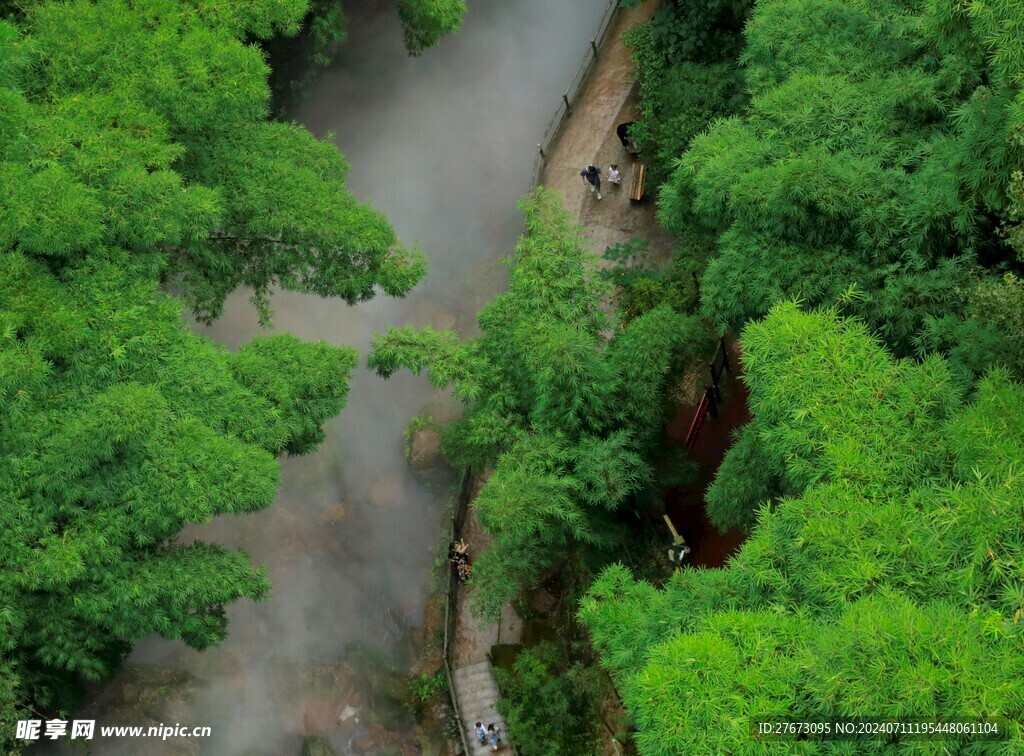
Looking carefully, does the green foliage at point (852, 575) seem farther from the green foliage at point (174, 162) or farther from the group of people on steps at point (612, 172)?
the group of people on steps at point (612, 172)

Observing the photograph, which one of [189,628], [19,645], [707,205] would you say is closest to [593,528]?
[707,205]

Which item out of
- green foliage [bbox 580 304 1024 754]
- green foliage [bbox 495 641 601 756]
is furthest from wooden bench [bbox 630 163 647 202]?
green foliage [bbox 495 641 601 756]

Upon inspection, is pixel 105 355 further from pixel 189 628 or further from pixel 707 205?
pixel 707 205

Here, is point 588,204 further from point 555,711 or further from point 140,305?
point 555,711

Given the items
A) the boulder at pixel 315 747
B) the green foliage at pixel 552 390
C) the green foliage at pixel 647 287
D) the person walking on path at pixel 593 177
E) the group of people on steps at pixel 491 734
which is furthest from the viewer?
the person walking on path at pixel 593 177

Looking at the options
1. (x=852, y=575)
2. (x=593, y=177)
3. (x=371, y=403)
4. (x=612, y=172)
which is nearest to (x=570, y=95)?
(x=612, y=172)

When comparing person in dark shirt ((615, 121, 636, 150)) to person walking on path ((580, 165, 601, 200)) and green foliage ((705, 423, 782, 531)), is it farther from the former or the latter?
green foliage ((705, 423, 782, 531))

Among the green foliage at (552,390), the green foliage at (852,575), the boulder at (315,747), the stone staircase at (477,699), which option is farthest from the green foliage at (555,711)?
the green foliage at (852,575)
